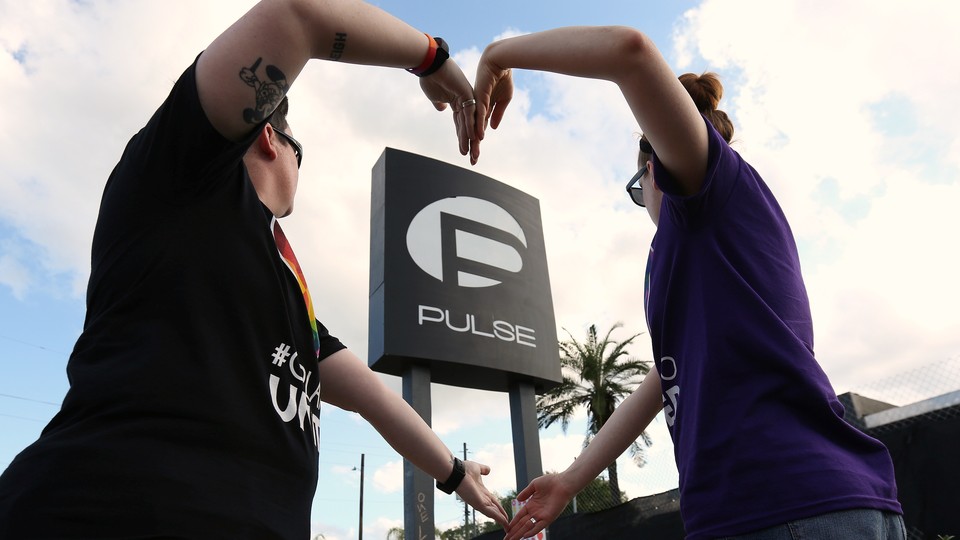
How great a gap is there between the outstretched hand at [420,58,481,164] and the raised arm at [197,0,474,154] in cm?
39

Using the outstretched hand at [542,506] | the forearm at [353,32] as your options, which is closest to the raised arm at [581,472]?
the outstretched hand at [542,506]

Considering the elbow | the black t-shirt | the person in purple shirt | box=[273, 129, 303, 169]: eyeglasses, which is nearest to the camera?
the black t-shirt

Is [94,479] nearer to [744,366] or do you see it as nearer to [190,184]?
[190,184]

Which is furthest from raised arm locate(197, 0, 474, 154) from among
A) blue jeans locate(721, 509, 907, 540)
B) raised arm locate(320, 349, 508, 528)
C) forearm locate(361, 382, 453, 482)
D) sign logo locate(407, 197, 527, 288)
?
sign logo locate(407, 197, 527, 288)

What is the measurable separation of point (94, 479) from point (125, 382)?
0.49ft

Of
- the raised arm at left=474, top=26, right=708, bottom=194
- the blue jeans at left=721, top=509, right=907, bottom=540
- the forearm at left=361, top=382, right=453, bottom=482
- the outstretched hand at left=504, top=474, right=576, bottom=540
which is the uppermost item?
the raised arm at left=474, top=26, right=708, bottom=194

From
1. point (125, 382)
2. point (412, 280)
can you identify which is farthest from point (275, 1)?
point (412, 280)

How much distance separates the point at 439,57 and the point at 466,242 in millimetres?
10448

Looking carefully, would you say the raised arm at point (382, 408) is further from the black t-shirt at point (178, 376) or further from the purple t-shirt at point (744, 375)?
the purple t-shirt at point (744, 375)

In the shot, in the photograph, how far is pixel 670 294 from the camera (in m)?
1.49

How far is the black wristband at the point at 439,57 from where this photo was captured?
163 cm

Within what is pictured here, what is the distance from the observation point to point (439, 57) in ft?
5.38

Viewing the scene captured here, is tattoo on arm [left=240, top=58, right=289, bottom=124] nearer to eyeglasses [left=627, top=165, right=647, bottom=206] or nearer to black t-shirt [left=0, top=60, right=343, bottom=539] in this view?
black t-shirt [left=0, top=60, right=343, bottom=539]

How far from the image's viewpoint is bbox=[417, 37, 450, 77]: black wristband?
1.63 m
